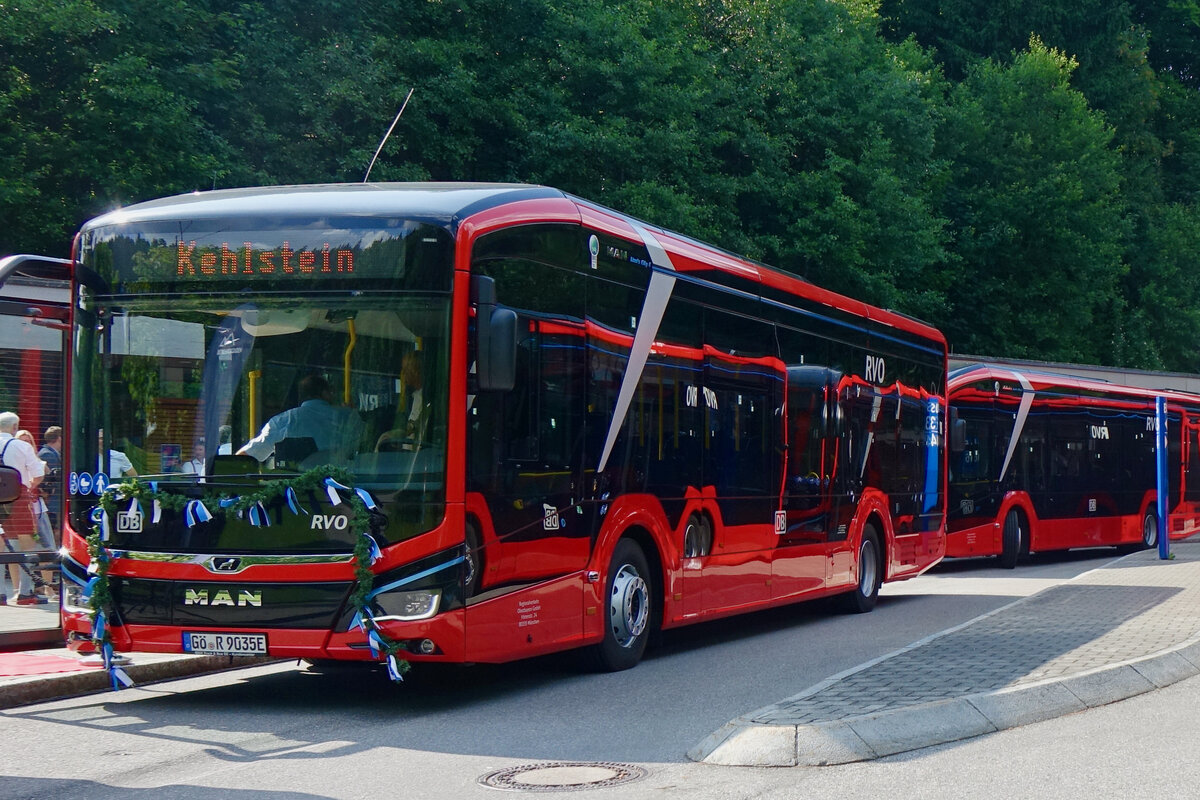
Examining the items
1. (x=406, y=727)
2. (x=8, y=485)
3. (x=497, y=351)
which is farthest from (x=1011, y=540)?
(x=8, y=485)

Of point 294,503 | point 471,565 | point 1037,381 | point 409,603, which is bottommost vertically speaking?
point 409,603

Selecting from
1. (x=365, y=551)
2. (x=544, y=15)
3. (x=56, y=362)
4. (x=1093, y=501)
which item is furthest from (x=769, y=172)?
(x=365, y=551)

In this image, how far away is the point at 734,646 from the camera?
13.3 m

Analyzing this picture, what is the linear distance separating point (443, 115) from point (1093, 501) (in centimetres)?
1516

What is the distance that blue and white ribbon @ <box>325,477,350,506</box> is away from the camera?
8609 millimetres

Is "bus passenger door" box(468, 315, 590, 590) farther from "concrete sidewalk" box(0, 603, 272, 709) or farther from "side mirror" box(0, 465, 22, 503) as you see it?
"concrete sidewalk" box(0, 603, 272, 709)

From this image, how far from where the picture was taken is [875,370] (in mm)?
17234

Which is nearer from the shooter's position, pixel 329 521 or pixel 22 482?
pixel 329 521

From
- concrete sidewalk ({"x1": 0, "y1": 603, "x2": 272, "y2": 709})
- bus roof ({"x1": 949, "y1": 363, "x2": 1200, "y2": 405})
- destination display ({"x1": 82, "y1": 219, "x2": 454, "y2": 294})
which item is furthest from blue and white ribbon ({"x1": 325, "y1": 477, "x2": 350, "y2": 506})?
bus roof ({"x1": 949, "y1": 363, "x2": 1200, "y2": 405})

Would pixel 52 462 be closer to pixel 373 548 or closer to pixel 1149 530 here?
pixel 373 548

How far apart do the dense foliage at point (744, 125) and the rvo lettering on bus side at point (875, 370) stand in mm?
11964

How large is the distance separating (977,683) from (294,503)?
13.9 feet

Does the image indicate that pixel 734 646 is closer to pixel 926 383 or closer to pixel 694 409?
pixel 694 409

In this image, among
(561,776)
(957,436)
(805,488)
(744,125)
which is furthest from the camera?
(744,125)
